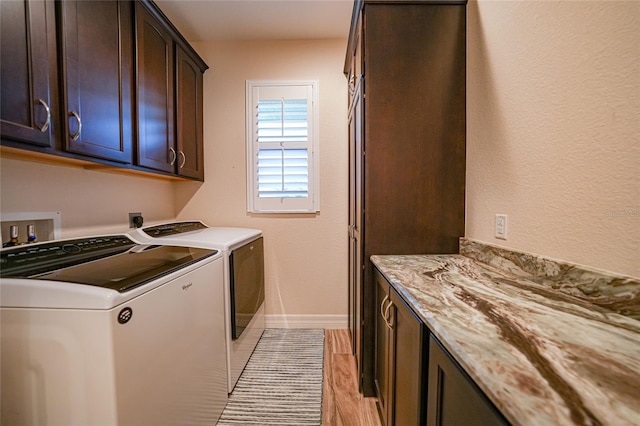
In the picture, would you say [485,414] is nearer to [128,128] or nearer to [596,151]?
[596,151]

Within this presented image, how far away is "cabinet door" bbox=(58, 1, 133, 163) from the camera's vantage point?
1.02 m

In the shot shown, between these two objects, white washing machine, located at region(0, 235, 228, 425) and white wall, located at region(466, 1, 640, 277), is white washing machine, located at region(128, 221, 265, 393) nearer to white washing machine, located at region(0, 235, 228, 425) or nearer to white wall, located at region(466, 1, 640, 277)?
white washing machine, located at region(0, 235, 228, 425)

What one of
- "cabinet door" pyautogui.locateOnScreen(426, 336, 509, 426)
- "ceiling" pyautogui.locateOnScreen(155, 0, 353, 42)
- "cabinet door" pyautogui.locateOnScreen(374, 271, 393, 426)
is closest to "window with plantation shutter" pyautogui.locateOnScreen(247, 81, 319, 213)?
"ceiling" pyautogui.locateOnScreen(155, 0, 353, 42)

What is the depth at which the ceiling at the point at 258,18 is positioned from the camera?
6.14 ft

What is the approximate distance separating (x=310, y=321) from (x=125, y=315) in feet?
6.05

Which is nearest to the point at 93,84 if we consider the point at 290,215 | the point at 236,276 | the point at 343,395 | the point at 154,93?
the point at 154,93

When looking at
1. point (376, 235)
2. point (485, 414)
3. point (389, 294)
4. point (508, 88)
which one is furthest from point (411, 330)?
point (508, 88)

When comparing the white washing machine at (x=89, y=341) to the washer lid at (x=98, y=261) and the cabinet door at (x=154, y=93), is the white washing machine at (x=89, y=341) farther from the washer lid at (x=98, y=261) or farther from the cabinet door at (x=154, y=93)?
the cabinet door at (x=154, y=93)

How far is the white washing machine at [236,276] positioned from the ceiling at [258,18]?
1665 mm

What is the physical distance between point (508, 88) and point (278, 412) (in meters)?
2.04

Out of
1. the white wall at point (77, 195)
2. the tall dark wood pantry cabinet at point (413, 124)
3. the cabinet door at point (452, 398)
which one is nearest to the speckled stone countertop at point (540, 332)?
the cabinet door at point (452, 398)

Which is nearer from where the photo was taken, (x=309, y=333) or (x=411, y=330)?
(x=411, y=330)

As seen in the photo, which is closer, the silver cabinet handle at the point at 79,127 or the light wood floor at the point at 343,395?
the silver cabinet handle at the point at 79,127

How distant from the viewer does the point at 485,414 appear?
0.46m
